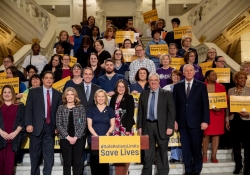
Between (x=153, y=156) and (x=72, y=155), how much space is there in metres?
1.32

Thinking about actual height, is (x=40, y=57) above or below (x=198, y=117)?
above

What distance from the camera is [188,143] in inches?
293

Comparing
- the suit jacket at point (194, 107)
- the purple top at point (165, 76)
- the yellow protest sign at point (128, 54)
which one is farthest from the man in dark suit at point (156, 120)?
the yellow protest sign at point (128, 54)

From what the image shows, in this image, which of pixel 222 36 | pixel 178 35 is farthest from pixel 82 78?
pixel 222 36

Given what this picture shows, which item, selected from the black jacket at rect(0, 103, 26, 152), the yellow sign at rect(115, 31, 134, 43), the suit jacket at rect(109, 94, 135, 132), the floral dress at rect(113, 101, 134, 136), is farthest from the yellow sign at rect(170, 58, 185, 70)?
the black jacket at rect(0, 103, 26, 152)

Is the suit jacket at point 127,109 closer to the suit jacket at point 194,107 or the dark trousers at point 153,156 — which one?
the dark trousers at point 153,156

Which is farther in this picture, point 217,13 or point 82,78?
point 217,13

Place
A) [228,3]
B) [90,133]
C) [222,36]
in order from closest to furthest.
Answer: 1. [90,133]
2. [228,3]
3. [222,36]

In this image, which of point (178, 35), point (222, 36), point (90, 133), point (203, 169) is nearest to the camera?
point (90, 133)

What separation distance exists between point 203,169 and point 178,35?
4.71 meters

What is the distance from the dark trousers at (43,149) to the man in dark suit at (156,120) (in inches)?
59.1

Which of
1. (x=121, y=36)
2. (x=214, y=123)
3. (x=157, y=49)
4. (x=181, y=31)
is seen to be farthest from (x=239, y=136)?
(x=121, y=36)

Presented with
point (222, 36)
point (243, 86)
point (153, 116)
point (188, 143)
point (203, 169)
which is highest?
point (222, 36)

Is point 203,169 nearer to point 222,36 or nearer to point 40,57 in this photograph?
point 40,57
